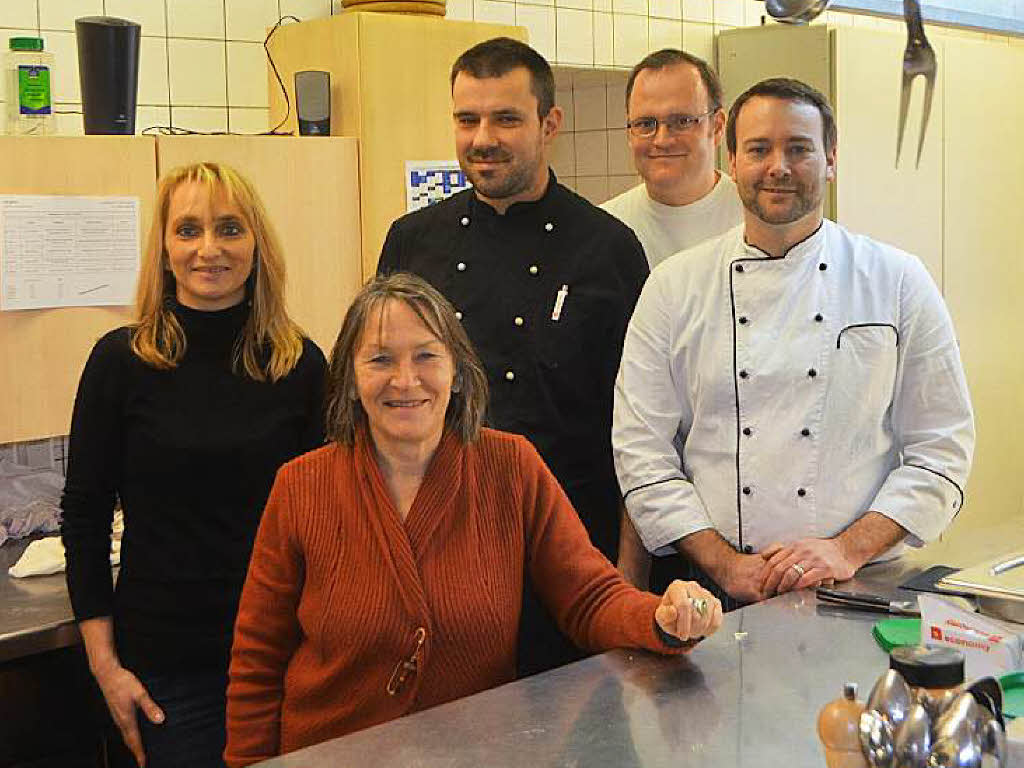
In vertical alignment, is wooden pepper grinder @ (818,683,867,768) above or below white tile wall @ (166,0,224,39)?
below

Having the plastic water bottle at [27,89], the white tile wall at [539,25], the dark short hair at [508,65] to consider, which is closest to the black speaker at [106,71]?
the plastic water bottle at [27,89]

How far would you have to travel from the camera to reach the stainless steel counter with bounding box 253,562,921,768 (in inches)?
58.1

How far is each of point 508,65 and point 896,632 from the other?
4.10 ft

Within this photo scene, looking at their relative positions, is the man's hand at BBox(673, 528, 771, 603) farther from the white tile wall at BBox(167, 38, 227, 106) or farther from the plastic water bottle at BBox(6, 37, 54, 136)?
the white tile wall at BBox(167, 38, 227, 106)

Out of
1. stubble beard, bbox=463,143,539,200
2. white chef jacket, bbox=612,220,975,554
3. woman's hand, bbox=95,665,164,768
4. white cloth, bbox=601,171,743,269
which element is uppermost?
stubble beard, bbox=463,143,539,200

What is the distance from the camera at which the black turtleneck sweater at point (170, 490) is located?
2.10m

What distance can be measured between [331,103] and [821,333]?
4.98ft

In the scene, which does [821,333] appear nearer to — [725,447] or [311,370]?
[725,447]

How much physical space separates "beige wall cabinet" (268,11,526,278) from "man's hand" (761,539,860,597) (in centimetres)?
147

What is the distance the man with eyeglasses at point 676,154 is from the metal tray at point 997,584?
43.5 inches

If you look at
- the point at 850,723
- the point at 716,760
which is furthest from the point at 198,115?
the point at 850,723

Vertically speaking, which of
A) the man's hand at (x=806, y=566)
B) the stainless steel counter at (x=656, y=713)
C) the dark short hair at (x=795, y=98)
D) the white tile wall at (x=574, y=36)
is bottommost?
the stainless steel counter at (x=656, y=713)

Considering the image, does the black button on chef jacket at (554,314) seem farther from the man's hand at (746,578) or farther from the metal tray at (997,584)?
the metal tray at (997,584)

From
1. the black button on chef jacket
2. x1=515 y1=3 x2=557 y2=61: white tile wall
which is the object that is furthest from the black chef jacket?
x1=515 y1=3 x2=557 y2=61: white tile wall
